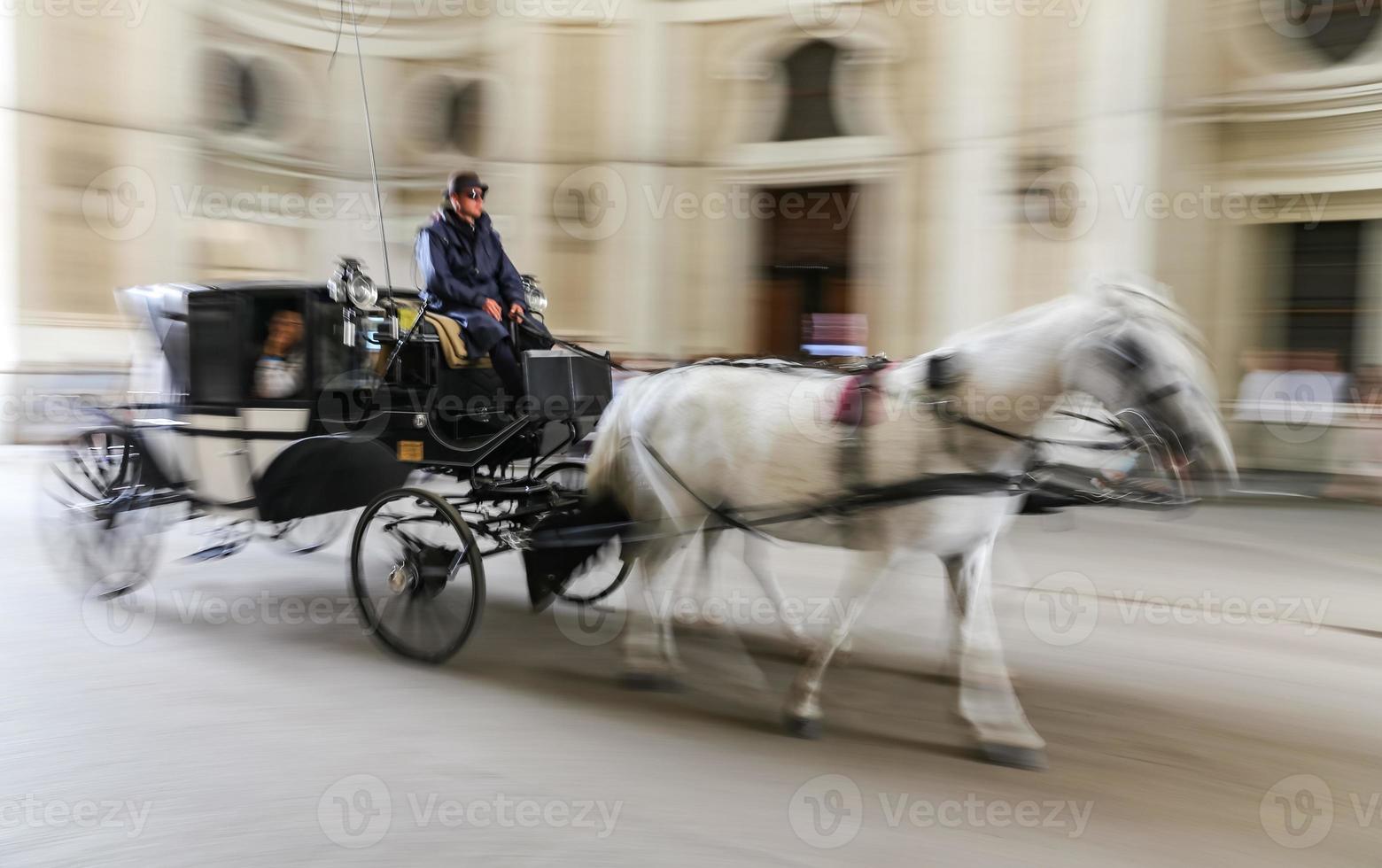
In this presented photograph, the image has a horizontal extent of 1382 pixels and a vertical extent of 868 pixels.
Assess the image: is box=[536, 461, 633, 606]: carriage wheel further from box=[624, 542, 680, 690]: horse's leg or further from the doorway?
the doorway

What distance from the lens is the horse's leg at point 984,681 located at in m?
3.51

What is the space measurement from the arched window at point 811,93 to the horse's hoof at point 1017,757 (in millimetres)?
10732

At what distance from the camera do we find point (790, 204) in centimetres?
1356

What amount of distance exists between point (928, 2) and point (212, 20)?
10.2 m

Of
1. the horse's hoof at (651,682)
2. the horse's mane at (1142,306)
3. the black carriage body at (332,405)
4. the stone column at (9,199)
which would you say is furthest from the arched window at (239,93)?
the horse's mane at (1142,306)

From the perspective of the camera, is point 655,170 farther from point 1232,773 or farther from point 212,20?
point 1232,773

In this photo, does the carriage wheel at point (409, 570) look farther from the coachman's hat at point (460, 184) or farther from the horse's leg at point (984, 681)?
the horse's leg at point (984, 681)

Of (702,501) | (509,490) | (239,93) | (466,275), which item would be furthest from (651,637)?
(239,93)

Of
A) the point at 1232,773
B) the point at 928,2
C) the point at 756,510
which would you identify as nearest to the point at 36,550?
the point at 756,510

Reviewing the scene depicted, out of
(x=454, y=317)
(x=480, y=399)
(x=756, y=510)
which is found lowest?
(x=756, y=510)

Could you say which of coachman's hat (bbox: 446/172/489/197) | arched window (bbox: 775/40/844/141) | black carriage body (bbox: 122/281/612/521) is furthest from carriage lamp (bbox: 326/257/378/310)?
arched window (bbox: 775/40/844/141)

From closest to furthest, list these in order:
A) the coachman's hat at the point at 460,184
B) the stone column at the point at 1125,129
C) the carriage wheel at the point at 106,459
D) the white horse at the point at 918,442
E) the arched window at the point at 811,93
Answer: the white horse at the point at 918,442 → the coachman's hat at the point at 460,184 → the carriage wheel at the point at 106,459 → the stone column at the point at 1125,129 → the arched window at the point at 811,93

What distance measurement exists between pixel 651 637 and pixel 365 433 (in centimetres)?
165

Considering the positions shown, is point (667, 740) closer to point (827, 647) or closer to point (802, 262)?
point (827, 647)
